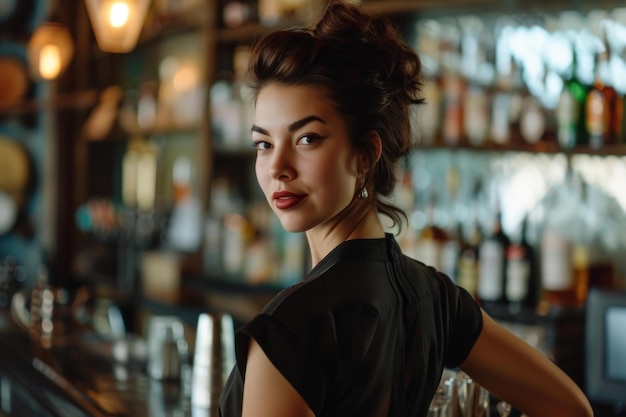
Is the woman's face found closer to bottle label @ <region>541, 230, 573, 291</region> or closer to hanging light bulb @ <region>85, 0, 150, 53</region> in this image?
hanging light bulb @ <region>85, 0, 150, 53</region>

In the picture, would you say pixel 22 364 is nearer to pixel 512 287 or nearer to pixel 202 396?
pixel 202 396

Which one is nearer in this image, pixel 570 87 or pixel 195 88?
pixel 570 87

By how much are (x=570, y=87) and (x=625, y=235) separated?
53cm

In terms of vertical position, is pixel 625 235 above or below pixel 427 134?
below

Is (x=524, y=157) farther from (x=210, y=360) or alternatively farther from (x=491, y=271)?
(x=210, y=360)

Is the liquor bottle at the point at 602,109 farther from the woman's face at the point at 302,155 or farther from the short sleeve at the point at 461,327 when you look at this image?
the woman's face at the point at 302,155

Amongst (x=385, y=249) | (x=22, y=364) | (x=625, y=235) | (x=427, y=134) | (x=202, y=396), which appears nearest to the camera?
(x=385, y=249)

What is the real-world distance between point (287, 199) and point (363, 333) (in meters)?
0.19

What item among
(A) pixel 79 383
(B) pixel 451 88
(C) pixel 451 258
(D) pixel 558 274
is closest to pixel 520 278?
(D) pixel 558 274

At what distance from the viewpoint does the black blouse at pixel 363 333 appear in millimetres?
875

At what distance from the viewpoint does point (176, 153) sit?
491 cm

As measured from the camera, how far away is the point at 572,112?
2.83 metres

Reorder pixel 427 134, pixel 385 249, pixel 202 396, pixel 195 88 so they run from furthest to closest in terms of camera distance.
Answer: pixel 195 88 < pixel 427 134 < pixel 202 396 < pixel 385 249

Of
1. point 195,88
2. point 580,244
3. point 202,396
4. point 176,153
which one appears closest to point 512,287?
point 580,244
